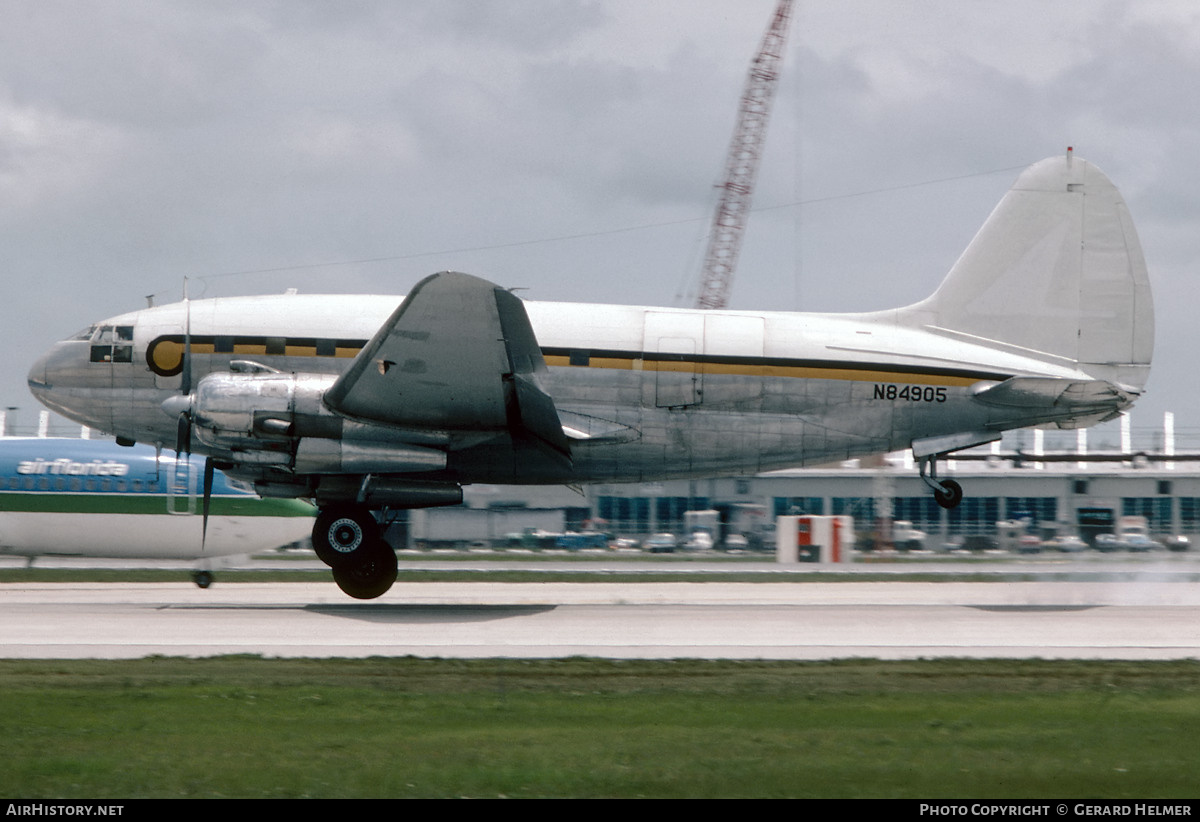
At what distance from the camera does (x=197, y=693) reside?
1494cm

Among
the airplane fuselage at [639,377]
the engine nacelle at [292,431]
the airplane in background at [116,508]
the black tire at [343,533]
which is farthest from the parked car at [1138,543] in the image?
the engine nacelle at [292,431]

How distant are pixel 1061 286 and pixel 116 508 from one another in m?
25.8

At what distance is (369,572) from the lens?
2311 cm

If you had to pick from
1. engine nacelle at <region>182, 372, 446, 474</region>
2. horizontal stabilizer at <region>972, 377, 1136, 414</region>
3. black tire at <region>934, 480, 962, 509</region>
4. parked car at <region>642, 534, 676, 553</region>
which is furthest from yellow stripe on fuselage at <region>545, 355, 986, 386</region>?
parked car at <region>642, 534, 676, 553</region>

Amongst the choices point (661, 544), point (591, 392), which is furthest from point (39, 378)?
point (661, 544)

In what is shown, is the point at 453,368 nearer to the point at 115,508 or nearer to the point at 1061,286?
the point at 1061,286

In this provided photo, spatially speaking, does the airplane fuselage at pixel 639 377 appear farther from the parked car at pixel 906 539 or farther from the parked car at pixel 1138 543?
the parked car at pixel 1138 543

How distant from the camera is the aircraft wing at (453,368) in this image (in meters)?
19.8

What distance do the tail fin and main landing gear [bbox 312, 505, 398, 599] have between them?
40.3 ft

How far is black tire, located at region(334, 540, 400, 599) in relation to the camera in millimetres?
22906

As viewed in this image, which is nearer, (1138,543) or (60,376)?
(60,376)

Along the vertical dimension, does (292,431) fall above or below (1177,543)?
above
